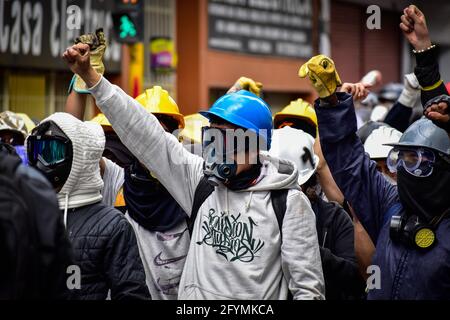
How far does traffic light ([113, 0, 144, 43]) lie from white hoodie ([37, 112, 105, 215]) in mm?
6777

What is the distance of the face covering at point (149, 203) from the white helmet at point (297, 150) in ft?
2.38

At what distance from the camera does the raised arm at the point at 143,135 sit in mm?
3734

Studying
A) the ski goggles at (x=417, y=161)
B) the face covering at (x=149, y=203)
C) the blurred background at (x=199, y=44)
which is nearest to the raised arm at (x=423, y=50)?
the ski goggles at (x=417, y=161)

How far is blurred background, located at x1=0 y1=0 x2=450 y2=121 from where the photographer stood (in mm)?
12914

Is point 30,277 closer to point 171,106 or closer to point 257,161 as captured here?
point 257,161

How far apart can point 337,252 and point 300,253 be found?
0.84m

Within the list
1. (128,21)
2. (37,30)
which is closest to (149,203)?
(128,21)

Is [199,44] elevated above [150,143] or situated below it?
above

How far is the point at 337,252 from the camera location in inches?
179

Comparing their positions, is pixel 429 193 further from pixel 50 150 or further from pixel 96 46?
pixel 96 46

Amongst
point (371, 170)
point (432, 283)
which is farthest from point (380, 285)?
point (371, 170)

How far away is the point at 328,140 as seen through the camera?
399 centimetres

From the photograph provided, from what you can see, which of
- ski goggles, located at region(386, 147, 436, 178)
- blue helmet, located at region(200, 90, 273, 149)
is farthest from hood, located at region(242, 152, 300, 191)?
ski goggles, located at region(386, 147, 436, 178)

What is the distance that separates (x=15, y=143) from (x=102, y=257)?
2657 millimetres
